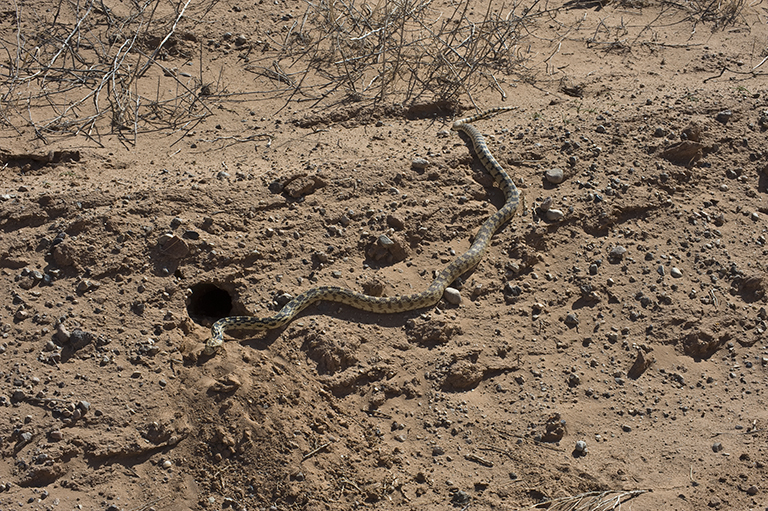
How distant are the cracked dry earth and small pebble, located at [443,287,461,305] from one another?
7cm

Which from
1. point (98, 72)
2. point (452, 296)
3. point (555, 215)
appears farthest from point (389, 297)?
point (98, 72)

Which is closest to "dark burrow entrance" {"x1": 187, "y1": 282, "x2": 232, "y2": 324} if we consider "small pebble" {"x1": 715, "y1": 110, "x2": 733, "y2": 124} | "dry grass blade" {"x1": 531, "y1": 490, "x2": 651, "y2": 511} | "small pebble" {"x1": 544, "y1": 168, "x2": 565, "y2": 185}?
"dry grass blade" {"x1": 531, "y1": 490, "x2": 651, "y2": 511}

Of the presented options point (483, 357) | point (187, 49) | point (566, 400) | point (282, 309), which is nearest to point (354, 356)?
point (282, 309)

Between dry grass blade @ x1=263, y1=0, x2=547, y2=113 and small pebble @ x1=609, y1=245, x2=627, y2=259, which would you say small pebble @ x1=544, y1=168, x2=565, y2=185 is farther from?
dry grass blade @ x1=263, y1=0, x2=547, y2=113

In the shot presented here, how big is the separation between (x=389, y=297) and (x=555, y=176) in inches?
106

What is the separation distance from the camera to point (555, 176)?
7.53 metres

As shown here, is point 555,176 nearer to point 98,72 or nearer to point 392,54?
point 392,54

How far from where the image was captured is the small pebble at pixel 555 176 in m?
7.53

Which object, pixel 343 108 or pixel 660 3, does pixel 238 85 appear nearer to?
pixel 343 108

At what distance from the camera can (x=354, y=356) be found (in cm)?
599

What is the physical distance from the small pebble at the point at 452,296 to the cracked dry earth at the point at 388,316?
72 millimetres

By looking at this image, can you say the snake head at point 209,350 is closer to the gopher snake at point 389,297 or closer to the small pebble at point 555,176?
the gopher snake at point 389,297

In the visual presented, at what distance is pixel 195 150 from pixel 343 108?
2.11 meters

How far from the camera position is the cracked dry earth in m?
5.26
